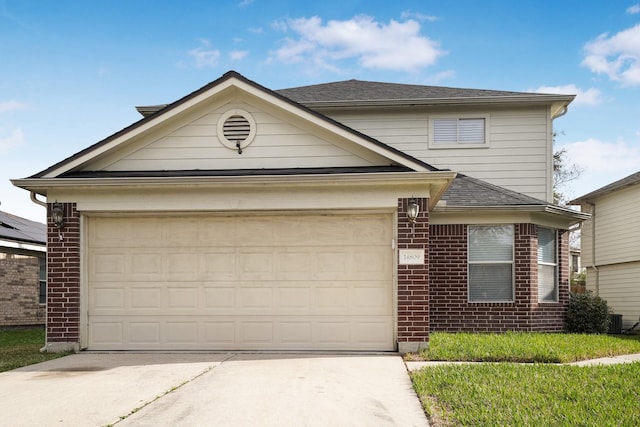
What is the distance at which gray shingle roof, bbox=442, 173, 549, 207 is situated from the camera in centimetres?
1359

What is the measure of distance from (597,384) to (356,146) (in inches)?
213

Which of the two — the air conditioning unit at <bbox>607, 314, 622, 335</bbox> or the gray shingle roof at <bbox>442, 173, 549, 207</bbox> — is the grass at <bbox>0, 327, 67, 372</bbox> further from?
the air conditioning unit at <bbox>607, 314, 622, 335</bbox>

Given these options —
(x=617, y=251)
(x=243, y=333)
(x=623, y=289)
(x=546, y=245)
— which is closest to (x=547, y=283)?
(x=546, y=245)

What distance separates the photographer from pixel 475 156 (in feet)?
53.0

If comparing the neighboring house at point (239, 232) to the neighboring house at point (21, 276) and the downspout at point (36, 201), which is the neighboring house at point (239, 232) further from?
the neighboring house at point (21, 276)

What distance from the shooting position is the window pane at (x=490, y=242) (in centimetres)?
1384

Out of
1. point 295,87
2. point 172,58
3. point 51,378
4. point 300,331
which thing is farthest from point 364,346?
point 295,87

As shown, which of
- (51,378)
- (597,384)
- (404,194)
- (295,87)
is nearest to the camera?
(597,384)

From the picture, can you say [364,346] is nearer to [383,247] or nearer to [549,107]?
[383,247]

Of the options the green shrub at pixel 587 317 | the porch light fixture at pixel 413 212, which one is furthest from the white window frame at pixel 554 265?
the porch light fixture at pixel 413 212

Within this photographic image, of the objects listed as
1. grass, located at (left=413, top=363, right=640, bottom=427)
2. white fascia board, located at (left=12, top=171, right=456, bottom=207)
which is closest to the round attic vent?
white fascia board, located at (left=12, top=171, right=456, bottom=207)

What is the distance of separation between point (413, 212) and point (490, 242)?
4519mm

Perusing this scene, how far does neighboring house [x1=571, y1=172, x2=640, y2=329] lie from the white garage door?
38.7 ft

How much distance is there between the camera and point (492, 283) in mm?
13836
